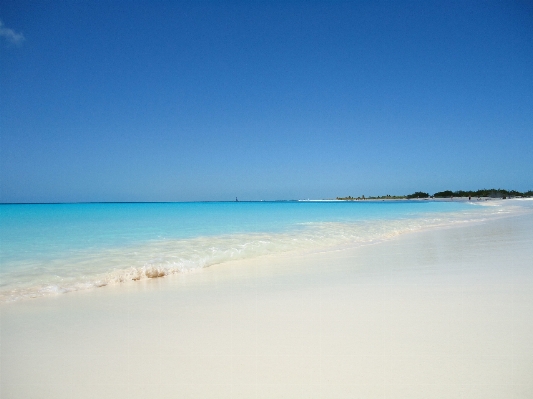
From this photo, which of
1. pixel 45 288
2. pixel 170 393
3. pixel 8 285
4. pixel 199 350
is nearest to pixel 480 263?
pixel 199 350

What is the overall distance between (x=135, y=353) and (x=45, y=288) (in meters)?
2.94

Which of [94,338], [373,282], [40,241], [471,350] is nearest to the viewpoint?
[471,350]

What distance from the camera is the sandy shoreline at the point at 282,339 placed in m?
1.89

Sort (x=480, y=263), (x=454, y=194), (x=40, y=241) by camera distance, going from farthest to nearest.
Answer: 1. (x=454, y=194)
2. (x=40, y=241)
3. (x=480, y=263)

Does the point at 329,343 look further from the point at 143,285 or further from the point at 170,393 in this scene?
the point at 143,285

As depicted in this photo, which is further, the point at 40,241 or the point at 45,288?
the point at 40,241

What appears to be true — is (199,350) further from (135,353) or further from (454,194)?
(454,194)

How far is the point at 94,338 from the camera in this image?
2.70 m

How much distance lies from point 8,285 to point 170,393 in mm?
4301

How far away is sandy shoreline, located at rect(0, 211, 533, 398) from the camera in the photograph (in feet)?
6.21

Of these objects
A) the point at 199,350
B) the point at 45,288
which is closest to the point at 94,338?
the point at 199,350

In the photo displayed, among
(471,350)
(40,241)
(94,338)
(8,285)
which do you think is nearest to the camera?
(471,350)

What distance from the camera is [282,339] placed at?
8.18ft

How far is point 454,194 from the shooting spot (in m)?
108
